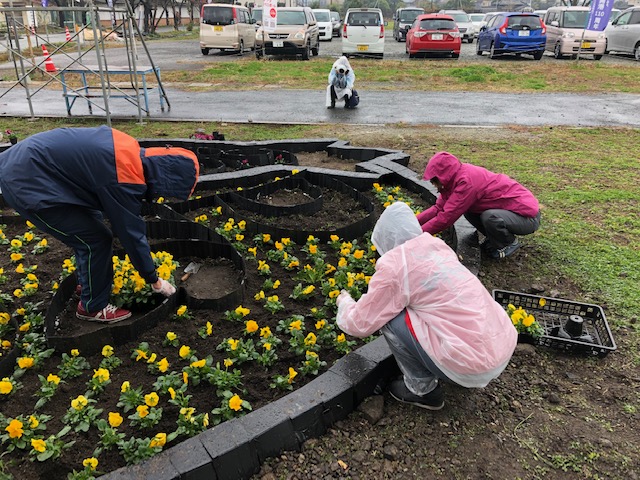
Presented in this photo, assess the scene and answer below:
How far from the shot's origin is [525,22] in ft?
57.0

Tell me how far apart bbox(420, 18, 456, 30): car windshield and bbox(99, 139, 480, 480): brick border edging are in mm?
17105

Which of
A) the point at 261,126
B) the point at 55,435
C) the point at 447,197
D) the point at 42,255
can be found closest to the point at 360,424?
the point at 55,435

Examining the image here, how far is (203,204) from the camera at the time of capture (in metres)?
5.14

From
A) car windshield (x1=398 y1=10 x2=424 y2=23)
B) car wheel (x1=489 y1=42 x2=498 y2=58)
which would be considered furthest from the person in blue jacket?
car windshield (x1=398 y1=10 x2=424 y2=23)

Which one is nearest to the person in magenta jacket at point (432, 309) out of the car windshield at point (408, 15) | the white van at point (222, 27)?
the white van at point (222, 27)

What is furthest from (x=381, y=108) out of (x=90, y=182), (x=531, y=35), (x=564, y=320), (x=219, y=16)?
(x=219, y=16)

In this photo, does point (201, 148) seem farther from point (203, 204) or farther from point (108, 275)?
point (108, 275)

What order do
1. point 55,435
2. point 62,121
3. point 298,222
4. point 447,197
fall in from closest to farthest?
1. point 55,435
2. point 447,197
3. point 298,222
4. point 62,121

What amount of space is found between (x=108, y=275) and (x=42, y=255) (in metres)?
1.42

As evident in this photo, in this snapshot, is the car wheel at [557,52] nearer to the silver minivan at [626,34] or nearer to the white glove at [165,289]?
the silver minivan at [626,34]

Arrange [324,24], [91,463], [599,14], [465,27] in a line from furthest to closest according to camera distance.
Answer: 1. [324,24]
2. [465,27]
3. [599,14]
4. [91,463]

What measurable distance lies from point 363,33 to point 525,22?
5.47m

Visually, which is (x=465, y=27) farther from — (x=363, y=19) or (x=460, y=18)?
(x=363, y=19)

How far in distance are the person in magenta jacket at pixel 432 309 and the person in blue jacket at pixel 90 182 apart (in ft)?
4.01
